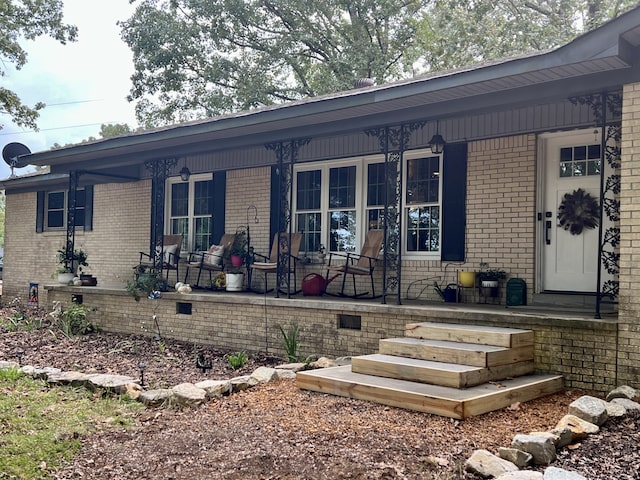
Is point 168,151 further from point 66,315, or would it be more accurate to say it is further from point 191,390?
point 191,390

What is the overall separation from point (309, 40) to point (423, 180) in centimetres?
1118

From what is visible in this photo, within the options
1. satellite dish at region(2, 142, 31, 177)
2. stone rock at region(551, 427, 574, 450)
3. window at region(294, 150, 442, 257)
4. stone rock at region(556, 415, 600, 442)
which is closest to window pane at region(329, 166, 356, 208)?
window at region(294, 150, 442, 257)

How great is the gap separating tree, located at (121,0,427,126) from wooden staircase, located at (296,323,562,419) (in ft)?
41.4

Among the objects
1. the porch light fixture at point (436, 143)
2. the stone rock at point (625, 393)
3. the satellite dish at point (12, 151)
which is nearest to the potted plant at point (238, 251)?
the porch light fixture at point (436, 143)

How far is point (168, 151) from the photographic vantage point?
987 centimetres

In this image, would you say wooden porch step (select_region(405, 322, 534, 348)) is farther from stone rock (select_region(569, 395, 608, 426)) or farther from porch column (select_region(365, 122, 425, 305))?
porch column (select_region(365, 122, 425, 305))

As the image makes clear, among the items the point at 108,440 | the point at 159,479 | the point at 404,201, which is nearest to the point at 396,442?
the point at 159,479

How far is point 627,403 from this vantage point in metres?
4.38

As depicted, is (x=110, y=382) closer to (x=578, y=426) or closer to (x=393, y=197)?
(x=578, y=426)

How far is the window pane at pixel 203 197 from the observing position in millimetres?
10531

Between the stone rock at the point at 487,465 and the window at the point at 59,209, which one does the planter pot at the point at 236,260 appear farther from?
the stone rock at the point at 487,465

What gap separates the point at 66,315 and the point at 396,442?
25.2ft

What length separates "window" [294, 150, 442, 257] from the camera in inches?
309

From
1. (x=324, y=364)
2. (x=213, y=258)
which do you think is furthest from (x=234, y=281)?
(x=324, y=364)
